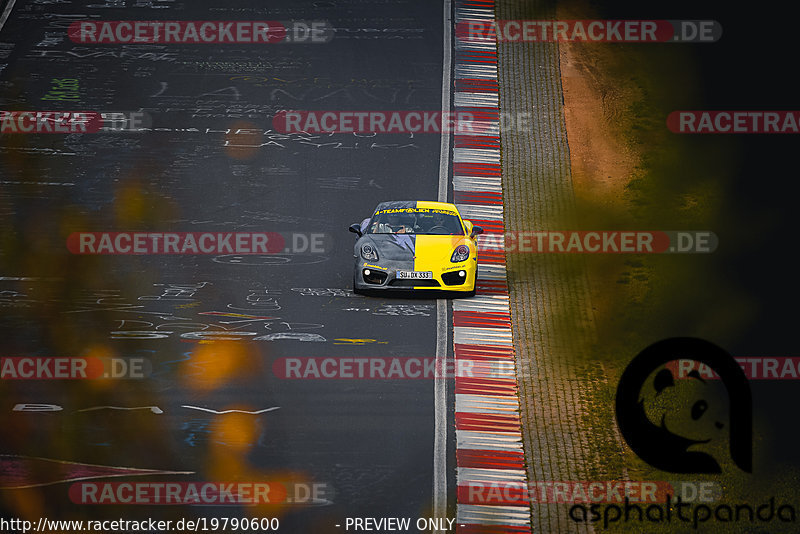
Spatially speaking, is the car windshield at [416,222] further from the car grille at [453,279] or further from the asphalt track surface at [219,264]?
the asphalt track surface at [219,264]

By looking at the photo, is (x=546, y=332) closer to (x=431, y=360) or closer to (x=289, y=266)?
(x=431, y=360)

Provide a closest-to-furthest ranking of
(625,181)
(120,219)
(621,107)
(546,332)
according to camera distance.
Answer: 1. (546,332)
2. (120,219)
3. (625,181)
4. (621,107)

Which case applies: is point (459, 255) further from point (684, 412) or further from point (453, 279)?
point (684, 412)

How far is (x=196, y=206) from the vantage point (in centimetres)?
2417

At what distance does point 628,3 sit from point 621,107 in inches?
223

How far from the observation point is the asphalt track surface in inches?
568

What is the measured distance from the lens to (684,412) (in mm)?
16156

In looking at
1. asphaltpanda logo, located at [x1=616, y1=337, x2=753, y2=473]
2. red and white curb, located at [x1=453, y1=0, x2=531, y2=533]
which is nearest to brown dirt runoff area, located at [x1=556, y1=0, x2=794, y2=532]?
asphaltpanda logo, located at [x1=616, y1=337, x2=753, y2=473]

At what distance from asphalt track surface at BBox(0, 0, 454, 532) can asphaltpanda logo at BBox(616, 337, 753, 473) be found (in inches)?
105

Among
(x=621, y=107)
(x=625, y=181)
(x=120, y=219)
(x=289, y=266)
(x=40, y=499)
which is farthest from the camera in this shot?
(x=621, y=107)

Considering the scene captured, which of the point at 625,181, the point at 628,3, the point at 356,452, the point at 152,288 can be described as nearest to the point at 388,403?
the point at 356,452

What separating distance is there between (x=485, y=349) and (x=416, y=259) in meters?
1.95

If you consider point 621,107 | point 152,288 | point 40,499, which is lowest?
point 40,499

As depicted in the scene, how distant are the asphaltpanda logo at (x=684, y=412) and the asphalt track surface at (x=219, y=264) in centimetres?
267
